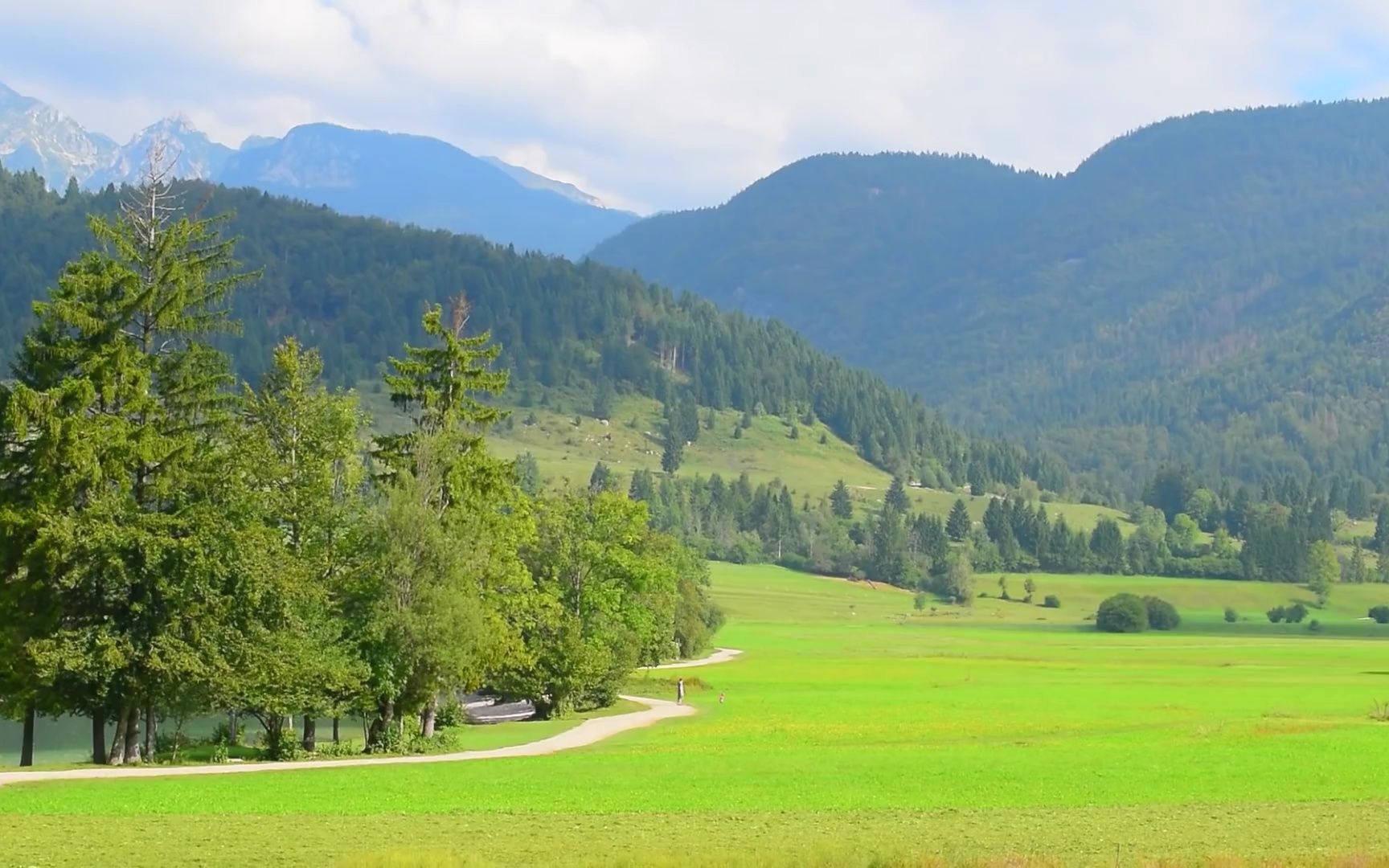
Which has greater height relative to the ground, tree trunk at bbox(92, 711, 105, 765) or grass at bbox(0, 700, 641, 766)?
tree trunk at bbox(92, 711, 105, 765)

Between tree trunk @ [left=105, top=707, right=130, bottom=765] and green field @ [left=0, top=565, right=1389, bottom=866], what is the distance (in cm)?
1010

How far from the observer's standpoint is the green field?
1339 inches

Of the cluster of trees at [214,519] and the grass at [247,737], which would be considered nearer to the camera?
the cluster of trees at [214,519]

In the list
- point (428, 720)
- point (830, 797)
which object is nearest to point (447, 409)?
point (428, 720)

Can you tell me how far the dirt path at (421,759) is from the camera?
167ft

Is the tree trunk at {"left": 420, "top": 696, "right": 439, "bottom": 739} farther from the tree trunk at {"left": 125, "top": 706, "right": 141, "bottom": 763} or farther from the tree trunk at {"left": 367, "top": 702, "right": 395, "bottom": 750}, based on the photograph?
the tree trunk at {"left": 125, "top": 706, "right": 141, "bottom": 763}

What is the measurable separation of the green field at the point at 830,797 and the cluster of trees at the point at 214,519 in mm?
7868

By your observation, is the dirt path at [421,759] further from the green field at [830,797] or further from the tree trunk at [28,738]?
the tree trunk at [28,738]

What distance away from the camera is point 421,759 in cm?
6112

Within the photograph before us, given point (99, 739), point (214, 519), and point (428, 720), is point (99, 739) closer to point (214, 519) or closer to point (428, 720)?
point (214, 519)

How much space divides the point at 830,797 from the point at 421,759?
22525 mm

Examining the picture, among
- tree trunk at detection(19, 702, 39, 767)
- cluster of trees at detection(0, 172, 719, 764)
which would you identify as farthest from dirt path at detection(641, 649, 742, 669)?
tree trunk at detection(19, 702, 39, 767)

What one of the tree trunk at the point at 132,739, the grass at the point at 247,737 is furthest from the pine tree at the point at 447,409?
the tree trunk at the point at 132,739

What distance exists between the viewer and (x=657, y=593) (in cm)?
10812
